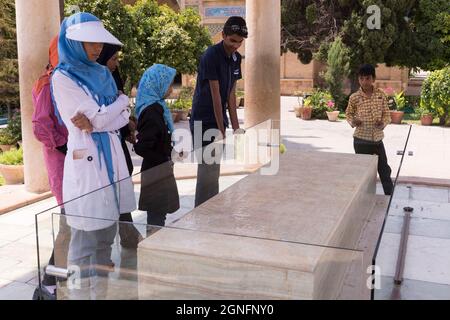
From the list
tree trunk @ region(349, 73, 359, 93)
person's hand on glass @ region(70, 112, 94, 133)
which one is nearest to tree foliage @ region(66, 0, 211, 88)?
→ tree trunk @ region(349, 73, 359, 93)

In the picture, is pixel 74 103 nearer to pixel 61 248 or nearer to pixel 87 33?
pixel 87 33

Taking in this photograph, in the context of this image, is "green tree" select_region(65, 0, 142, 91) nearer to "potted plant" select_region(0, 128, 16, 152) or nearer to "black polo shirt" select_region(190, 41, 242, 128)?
"potted plant" select_region(0, 128, 16, 152)

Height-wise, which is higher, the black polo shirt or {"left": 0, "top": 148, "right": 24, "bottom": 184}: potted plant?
the black polo shirt

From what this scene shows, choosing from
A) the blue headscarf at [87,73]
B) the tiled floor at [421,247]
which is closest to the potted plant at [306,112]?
the tiled floor at [421,247]

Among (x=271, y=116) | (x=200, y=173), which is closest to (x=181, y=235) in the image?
(x=200, y=173)

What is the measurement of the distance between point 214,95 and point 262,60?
3745 millimetres

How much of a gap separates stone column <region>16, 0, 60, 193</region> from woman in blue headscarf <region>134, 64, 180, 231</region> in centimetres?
268

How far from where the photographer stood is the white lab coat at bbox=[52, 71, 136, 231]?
278 centimetres

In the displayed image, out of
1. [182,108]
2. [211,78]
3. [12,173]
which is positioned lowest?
[12,173]

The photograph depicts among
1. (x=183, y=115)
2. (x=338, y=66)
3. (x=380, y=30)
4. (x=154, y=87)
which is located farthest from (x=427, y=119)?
(x=154, y=87)

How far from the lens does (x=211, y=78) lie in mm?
4230

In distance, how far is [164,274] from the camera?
2428 millimetres

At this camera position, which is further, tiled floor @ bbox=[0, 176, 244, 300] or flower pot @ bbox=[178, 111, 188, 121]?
flower pot @ bbox=[178, 111, 188, 121]

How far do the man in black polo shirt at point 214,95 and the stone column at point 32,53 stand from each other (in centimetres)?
238
